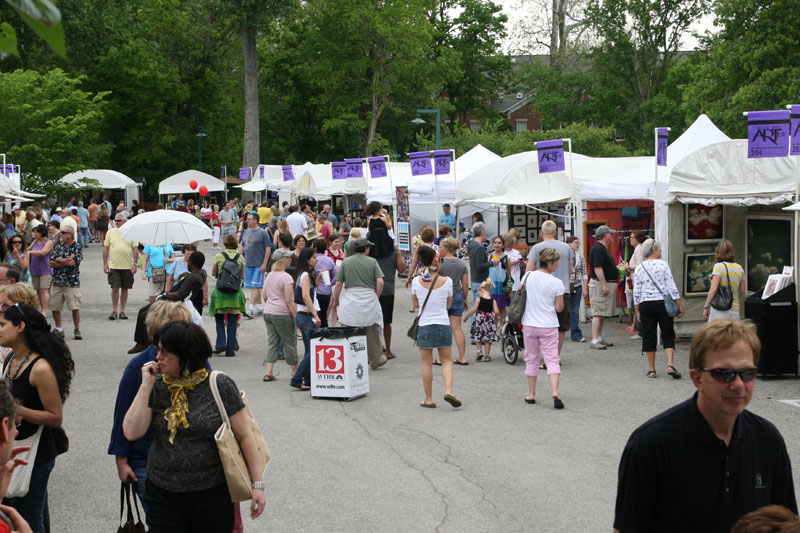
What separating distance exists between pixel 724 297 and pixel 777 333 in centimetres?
77

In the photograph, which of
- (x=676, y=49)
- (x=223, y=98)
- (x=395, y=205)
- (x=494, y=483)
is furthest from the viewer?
(x=223, y=98)

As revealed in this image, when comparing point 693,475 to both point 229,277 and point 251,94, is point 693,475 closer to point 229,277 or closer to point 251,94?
point 229,277

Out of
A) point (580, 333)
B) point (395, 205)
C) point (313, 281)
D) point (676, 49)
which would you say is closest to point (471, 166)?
point (395, 205)

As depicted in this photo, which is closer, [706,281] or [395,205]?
[706,281]

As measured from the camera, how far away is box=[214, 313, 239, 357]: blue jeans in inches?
539

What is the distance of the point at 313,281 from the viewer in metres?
12.1

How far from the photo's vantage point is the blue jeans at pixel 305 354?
1124 centimetres

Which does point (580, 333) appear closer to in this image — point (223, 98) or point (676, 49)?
point (676, 49)

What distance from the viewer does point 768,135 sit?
12672 millimetres

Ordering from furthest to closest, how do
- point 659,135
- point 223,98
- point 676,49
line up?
point 223,98 → point 676,49 → point 659,135

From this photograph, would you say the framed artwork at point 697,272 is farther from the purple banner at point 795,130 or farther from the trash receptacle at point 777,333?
the trash receptacle at point 777,333

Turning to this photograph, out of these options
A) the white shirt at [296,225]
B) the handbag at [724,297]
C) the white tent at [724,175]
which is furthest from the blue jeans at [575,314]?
the white shirt at [296,225]

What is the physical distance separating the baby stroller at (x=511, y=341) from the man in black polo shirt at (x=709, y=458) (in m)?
9.89

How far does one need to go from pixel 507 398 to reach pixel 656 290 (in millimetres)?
2527
